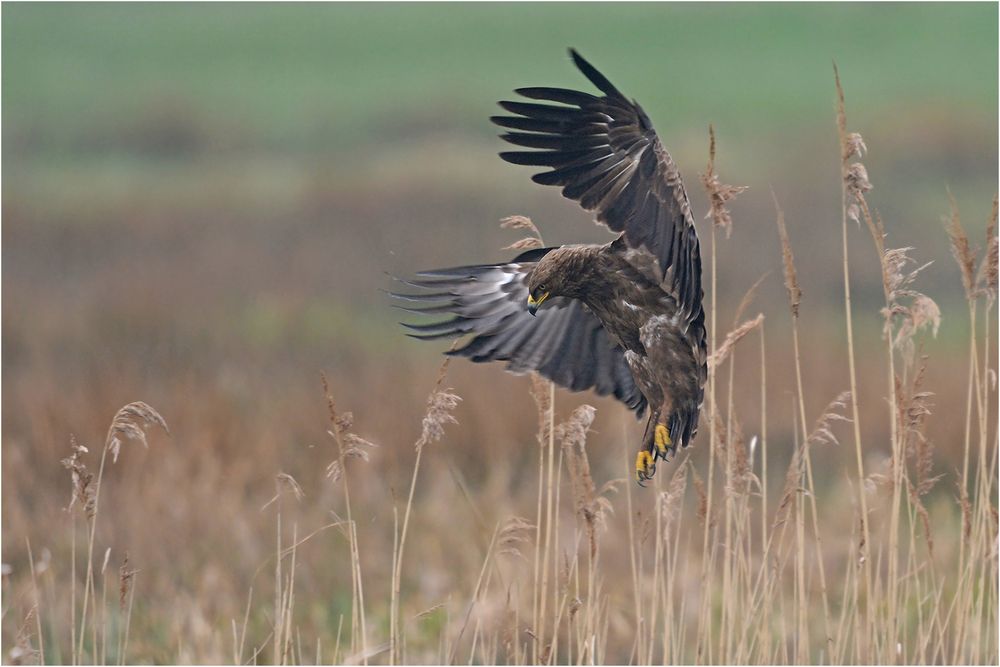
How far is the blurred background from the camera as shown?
790 cm

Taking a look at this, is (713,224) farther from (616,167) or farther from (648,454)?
(648,454)

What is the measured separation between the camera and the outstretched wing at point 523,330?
5.02m

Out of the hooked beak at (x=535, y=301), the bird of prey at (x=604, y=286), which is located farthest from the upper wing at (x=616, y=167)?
the hooked beak at (x=535, y=301)

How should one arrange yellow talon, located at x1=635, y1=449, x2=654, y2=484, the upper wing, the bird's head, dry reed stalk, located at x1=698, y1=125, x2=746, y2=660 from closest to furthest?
dry reed stalk, located at x1=698, y1=125, x2=746, y2=660 → the upper wing → yellow talon, located at x1=635, y1=449, x2=654, y2=484 → the bird's head

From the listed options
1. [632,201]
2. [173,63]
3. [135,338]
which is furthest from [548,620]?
[173,63]

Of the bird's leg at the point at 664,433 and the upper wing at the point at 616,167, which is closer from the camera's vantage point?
the upper wing at the point at 616,167

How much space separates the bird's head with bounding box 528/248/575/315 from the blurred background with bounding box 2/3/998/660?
0.60 meters

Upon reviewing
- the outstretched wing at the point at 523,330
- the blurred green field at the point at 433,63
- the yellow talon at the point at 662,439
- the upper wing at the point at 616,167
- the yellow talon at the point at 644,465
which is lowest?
the yellow talon at the point at 644,465

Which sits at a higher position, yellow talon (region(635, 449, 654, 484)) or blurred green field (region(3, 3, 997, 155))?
blurred green field (region(3, 3, 997, 155))

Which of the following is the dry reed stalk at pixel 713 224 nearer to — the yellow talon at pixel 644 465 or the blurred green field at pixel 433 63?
the yellow talon at pixel 644 465

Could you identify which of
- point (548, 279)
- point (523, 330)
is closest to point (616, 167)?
point (548, 279)

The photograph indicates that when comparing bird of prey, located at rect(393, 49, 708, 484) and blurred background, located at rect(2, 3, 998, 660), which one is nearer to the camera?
bird of prey, located at rect(393, 49, 708, 484)

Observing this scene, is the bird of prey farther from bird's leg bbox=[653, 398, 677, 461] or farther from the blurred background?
the blurred background

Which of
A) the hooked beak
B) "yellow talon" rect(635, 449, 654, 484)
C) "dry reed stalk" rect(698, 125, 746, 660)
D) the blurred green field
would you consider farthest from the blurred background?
the hooked beak
